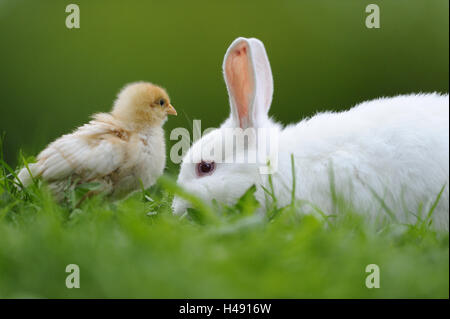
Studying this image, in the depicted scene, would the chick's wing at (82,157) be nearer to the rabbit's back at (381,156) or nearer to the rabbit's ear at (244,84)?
the rabbit's ear at (244,84)

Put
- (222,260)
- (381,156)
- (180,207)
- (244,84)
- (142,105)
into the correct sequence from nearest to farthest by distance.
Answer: (222,260) < (381,156) < (180,207) < (244,84) < (142,105)

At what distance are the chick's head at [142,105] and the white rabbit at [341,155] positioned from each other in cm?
47

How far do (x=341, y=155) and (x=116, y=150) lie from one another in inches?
51.5

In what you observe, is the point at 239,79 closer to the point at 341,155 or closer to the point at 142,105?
the point at 142,105

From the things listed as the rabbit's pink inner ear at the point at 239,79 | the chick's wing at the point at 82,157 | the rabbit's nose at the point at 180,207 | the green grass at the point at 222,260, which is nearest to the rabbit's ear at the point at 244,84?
the rabbit's pink inner ear at the point at 239,79

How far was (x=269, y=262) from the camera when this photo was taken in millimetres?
2137

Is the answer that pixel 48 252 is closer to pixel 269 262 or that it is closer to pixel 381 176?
pixel 269 262

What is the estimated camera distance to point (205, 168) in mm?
3443

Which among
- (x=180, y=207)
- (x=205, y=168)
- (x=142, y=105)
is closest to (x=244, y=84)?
(x=205, y=168)

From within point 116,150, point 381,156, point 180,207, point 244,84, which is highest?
point 244,84

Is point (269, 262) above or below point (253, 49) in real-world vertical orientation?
below
